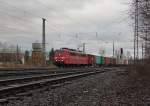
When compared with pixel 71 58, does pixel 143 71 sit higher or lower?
lower

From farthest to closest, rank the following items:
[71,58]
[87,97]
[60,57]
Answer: [71,58]
[60,57]
[87,97]

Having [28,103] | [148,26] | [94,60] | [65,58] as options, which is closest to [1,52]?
[94,60]

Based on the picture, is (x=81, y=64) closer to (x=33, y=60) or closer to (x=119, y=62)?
(x=33, y=60)

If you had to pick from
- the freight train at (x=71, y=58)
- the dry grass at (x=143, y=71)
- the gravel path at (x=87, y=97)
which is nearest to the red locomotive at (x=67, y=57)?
the freight train at (x=71, y=58)

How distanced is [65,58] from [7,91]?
44.2 metres

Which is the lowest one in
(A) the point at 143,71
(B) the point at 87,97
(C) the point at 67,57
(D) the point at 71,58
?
(B) the point at 87,97

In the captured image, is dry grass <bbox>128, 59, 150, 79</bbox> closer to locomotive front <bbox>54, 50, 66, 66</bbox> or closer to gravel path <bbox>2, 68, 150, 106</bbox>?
gravel path <bbox>2, 68, 150, 106</bbox>

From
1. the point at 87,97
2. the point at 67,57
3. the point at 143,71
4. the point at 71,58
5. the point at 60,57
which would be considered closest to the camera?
the point at 87,97

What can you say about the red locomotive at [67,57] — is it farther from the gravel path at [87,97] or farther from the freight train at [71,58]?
the gravel path at [87,97]

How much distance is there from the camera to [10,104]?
10.1 m

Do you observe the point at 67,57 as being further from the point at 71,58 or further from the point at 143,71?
the point at 143,71

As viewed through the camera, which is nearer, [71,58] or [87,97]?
[87,97]

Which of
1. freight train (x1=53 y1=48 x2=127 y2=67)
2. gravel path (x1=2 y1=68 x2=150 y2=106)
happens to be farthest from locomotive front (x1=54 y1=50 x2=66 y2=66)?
gravel path (x1=2 y1=68 x2=150 y2=106)

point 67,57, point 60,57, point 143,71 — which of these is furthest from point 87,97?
point 60,57
